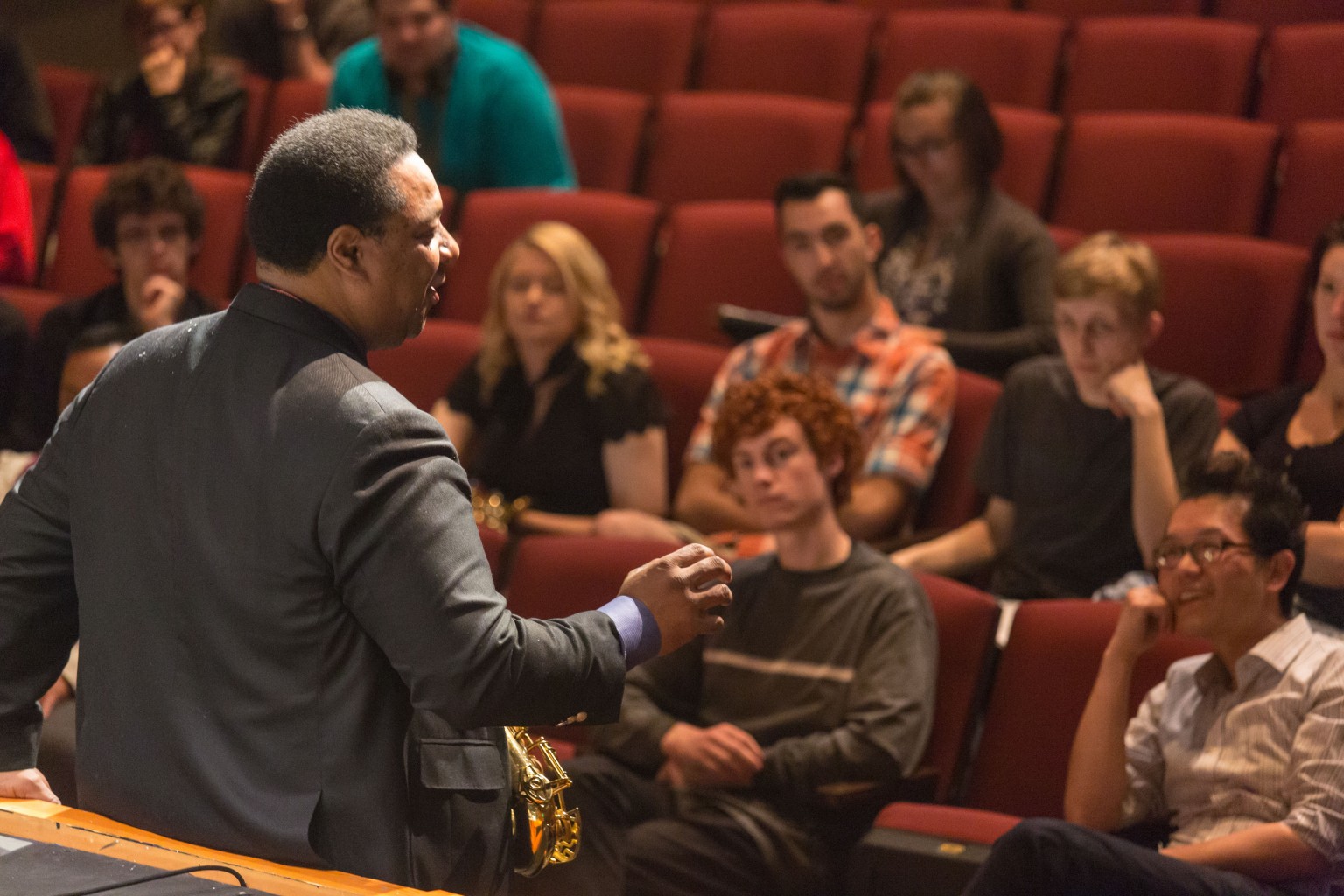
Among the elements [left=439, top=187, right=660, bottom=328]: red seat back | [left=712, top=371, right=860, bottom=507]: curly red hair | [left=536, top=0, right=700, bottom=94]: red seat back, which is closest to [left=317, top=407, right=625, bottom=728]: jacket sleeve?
[left=712, top=371, right=860, bottom=507]: curly red hair

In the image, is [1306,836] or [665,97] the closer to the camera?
[1306,836]

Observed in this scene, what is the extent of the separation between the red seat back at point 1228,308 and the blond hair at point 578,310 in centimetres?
87

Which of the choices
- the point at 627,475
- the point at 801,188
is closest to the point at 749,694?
the point at 627,475

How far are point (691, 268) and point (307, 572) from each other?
1.91 metres

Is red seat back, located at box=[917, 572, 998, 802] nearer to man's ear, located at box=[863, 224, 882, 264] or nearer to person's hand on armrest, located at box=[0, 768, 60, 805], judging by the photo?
man's ear, located at box=[863, 224, 882, 264]

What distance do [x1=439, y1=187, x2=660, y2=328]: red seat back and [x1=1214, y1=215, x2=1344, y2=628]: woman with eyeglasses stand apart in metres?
1.20

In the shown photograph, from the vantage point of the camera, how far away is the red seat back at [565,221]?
2.82 m

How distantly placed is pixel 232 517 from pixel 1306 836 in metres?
1.06

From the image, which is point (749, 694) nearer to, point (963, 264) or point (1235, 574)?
point (1235, 574)

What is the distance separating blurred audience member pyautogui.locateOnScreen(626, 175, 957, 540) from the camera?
2289 millimetres

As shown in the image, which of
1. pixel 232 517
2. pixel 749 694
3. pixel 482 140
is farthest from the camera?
pixel 482 140

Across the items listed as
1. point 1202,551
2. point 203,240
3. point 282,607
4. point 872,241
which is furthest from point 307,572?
point 203,240

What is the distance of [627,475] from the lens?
94.1 inches

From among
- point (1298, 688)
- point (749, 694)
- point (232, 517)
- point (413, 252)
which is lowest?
point (749, 694)
